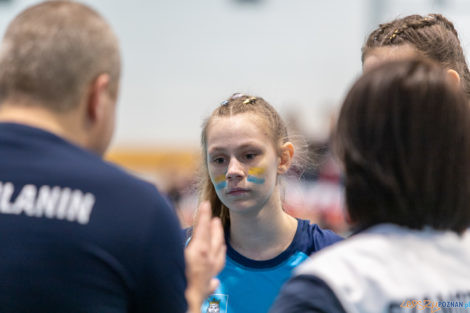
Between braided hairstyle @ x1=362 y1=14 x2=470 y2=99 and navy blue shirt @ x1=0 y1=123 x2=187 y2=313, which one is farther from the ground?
braided hairstyle @ x1=362 y1=14 x2=470 y2=99

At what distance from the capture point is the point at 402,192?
1.37 m

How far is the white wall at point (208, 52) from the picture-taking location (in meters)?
10.7

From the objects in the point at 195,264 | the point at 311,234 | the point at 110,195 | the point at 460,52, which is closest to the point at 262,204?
the point at 311,234

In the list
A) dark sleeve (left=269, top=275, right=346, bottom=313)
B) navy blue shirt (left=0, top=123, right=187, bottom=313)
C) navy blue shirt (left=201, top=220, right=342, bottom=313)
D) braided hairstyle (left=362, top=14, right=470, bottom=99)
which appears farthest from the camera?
navy blue shirt (left=201, top=220, right=342, bottom=313)

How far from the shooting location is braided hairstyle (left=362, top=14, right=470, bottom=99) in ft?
7.53

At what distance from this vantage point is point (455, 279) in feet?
4.50

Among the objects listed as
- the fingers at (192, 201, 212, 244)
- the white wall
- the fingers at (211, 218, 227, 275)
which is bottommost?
the white wall

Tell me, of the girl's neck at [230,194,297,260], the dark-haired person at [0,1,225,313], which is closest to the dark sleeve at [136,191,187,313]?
the dark-haired person at [0,1,225,313]

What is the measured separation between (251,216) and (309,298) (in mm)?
1353

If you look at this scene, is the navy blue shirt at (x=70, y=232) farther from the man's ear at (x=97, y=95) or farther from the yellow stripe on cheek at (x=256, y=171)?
the yellow stripe on cheek at (x=256, y=171)

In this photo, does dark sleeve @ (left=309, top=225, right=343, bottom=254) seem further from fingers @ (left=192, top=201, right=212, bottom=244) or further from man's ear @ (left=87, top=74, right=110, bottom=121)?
man's ear @ (left=87, top=74, right=110, bottom=121)

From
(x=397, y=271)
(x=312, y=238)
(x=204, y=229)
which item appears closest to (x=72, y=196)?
(x=204, y=229)

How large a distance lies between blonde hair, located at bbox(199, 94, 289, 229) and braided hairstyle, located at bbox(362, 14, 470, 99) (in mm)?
564

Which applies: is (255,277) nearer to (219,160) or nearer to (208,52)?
(219,160)
